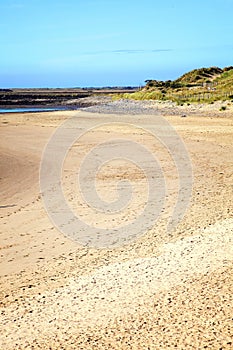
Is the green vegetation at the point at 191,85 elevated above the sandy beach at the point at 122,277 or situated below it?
above

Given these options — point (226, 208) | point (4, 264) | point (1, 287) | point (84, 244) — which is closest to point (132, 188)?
point (226, 208)

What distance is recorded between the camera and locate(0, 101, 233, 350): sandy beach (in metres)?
4.70

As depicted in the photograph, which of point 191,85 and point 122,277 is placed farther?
point 191,85

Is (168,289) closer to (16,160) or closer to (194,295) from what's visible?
(194,295)

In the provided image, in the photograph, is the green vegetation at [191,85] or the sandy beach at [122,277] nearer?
the sandy beach at [122,277]

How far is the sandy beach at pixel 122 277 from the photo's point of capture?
4703 mm

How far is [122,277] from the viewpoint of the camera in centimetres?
605

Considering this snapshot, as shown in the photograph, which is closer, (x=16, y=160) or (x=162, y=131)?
(x=16, y=160)

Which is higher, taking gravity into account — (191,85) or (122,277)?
(191,85)

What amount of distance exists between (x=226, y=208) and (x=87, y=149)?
397 inches

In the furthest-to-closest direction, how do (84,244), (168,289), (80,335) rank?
(84,244)
(168,289)
(80,335)

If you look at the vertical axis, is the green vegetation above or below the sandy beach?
above

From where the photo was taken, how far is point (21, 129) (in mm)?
27734

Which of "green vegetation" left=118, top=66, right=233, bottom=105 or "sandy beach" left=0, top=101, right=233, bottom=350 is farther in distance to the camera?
"green vegetation" left=118, top=66, right=233, bottom=105
